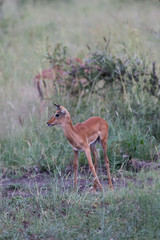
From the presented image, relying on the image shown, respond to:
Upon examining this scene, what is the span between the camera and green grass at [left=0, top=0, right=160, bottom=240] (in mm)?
3555

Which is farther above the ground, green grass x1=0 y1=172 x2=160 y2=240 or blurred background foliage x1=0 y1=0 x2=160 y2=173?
blurred background foliage x1=0 y1=0 x2=160 y2=173

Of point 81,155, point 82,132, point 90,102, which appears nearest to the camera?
point 82,132

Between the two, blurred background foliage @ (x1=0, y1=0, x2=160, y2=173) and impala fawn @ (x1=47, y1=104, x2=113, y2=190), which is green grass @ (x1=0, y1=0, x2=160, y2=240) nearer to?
blurred background foliage @ (x1=0, y1=0, x2=160, y2=173)

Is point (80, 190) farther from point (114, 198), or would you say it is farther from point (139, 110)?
point (139, 110)

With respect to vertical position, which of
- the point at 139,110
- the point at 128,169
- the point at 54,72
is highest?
the point at 54,72

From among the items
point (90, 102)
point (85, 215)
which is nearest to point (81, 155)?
point (90, 102)

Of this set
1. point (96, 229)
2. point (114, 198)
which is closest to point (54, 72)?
point (114, 198)

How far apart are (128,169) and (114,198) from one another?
1.47 meters

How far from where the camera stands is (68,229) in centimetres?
354

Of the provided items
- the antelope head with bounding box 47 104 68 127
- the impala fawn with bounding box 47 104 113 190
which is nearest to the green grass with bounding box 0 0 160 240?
the impala fawn with bounding box 47 104 113 190

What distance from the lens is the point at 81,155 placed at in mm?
5637

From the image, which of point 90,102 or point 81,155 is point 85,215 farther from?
point 90,102

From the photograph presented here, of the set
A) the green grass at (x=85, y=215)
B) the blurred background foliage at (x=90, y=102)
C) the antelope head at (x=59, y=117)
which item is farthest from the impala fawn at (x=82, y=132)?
the blurred background foliage at (x=90, y=102)

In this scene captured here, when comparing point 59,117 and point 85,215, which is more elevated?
point 59,117
